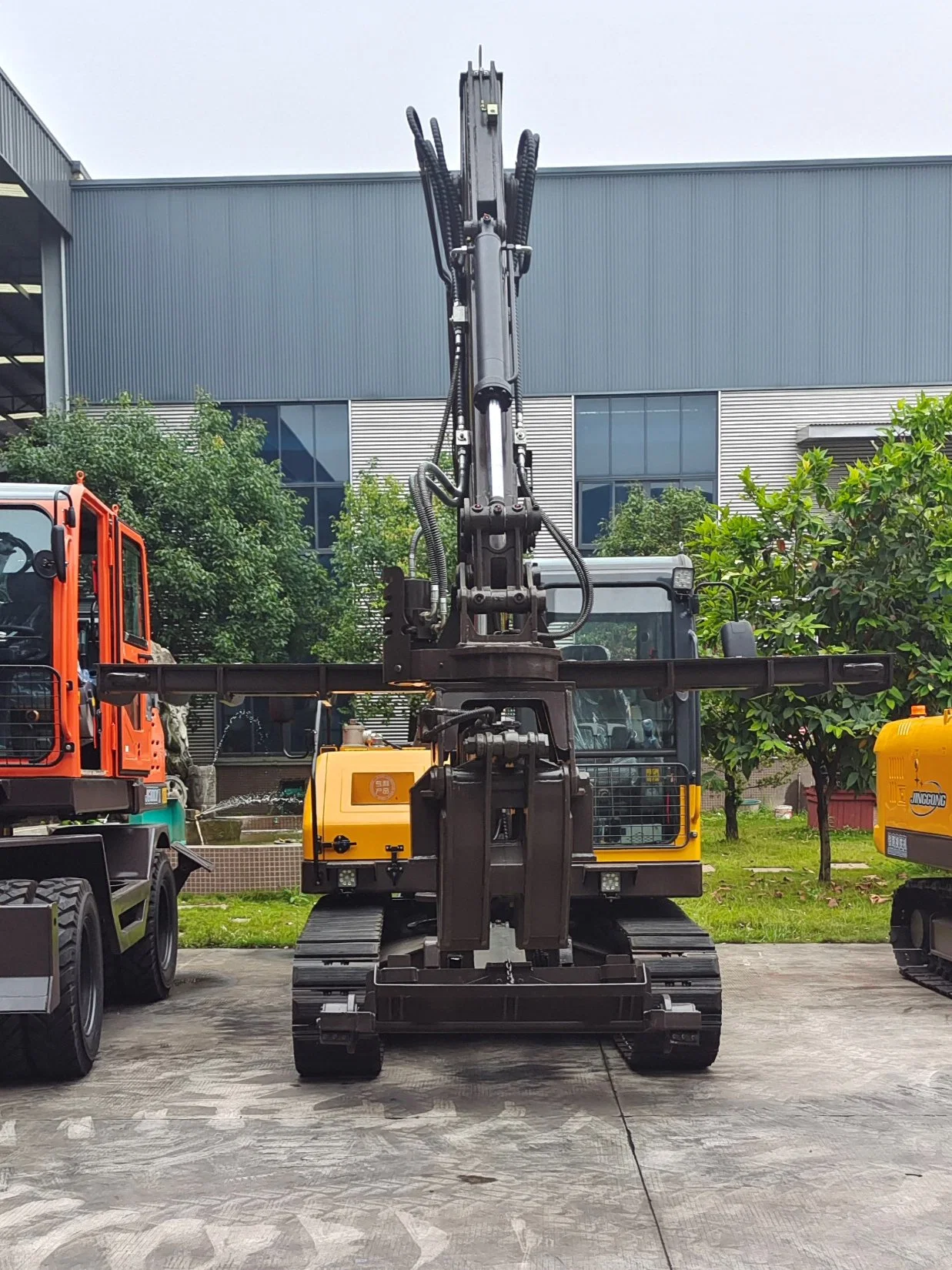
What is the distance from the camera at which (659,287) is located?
3228cm

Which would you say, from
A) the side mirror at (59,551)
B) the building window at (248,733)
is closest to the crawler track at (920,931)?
the side mirror at (59,551)

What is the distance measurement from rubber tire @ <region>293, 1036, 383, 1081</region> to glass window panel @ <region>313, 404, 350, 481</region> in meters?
25.5

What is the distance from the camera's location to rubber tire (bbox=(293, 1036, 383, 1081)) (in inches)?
300

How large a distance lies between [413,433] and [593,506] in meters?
4.65

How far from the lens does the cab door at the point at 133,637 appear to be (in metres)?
9.53

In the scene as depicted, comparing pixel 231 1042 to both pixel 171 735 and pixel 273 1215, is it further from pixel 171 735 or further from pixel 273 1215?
pixel 171 735

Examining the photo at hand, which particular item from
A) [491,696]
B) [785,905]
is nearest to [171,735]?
[785,905]

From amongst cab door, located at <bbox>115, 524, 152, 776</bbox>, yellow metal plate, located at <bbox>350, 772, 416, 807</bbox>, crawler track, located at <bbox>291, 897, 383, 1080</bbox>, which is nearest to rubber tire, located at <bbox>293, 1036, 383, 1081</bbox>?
crawler track, located at <bbox>291, 897, 383, 1080</bbox>

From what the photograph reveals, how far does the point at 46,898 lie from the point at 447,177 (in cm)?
517

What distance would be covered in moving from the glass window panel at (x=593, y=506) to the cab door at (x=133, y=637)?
23.4m

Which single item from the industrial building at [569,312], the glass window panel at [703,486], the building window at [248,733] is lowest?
the building window at [248,733]

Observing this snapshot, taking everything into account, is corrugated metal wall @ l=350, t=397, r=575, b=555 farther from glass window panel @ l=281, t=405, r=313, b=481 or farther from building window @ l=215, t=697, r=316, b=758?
building window @ l=215, t=697, r=316, b=758

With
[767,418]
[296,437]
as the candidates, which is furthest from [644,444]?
[296,437]

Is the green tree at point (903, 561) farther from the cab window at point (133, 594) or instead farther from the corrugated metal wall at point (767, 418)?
the corrugated metal wall at point (767, 418)
